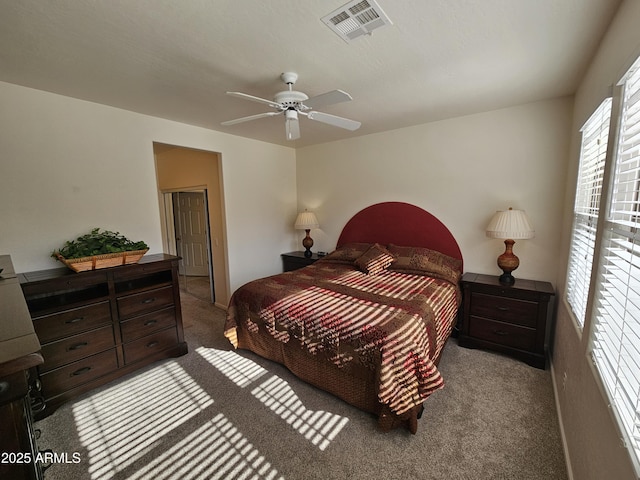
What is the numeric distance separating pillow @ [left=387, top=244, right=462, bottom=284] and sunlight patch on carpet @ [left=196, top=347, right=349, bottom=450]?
6.04 ft

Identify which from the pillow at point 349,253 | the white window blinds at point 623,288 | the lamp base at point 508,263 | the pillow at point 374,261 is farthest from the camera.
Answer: the pillow at point 349,253

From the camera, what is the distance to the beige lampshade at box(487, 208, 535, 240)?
2.74 m

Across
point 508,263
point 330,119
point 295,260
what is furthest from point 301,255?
point 508,263

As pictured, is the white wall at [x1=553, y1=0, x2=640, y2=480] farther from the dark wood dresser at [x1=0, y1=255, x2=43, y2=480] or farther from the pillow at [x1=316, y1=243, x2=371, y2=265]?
the pillow at [x1=316, y1=243, x2=371, y2=265]

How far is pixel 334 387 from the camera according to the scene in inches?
86.9

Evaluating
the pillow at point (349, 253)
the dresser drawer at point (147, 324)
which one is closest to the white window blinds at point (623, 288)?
the pillow at point (349, 253)

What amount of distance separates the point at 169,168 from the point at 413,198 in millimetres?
4233

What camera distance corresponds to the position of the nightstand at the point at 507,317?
2604mm

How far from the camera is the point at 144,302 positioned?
8.69ft

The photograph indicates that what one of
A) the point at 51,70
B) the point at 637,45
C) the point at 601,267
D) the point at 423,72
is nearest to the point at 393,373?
the point at 601,267

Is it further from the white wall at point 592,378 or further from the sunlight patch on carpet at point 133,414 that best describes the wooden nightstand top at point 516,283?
the sunlight patch on carpet at point 133,414

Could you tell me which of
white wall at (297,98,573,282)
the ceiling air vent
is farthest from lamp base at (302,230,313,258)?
the ceiling air vent

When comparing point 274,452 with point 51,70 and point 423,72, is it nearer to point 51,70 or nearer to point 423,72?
point 423,72

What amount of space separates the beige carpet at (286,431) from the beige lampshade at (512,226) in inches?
50.0
